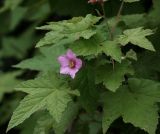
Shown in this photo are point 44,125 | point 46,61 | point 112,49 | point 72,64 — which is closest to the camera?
point 112,49

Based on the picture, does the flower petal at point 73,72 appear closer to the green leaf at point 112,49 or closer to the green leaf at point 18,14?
the green leaf at point 112,49

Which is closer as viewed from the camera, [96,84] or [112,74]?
[112,74]

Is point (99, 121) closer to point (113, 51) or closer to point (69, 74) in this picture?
point (69, 74)

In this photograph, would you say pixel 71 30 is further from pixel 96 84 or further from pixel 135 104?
pixel 135 104

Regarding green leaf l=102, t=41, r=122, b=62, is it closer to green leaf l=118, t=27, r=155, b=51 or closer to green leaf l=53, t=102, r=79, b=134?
green leaf l=118, t=27, r=155, b=51

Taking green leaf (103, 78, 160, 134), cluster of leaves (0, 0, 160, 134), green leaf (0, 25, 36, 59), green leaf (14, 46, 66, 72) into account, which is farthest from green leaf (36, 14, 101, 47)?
green leaf (0, 25, 36, 59)

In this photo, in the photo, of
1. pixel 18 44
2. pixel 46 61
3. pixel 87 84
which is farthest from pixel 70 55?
pixel 18 44

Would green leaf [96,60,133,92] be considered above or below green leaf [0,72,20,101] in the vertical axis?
above
